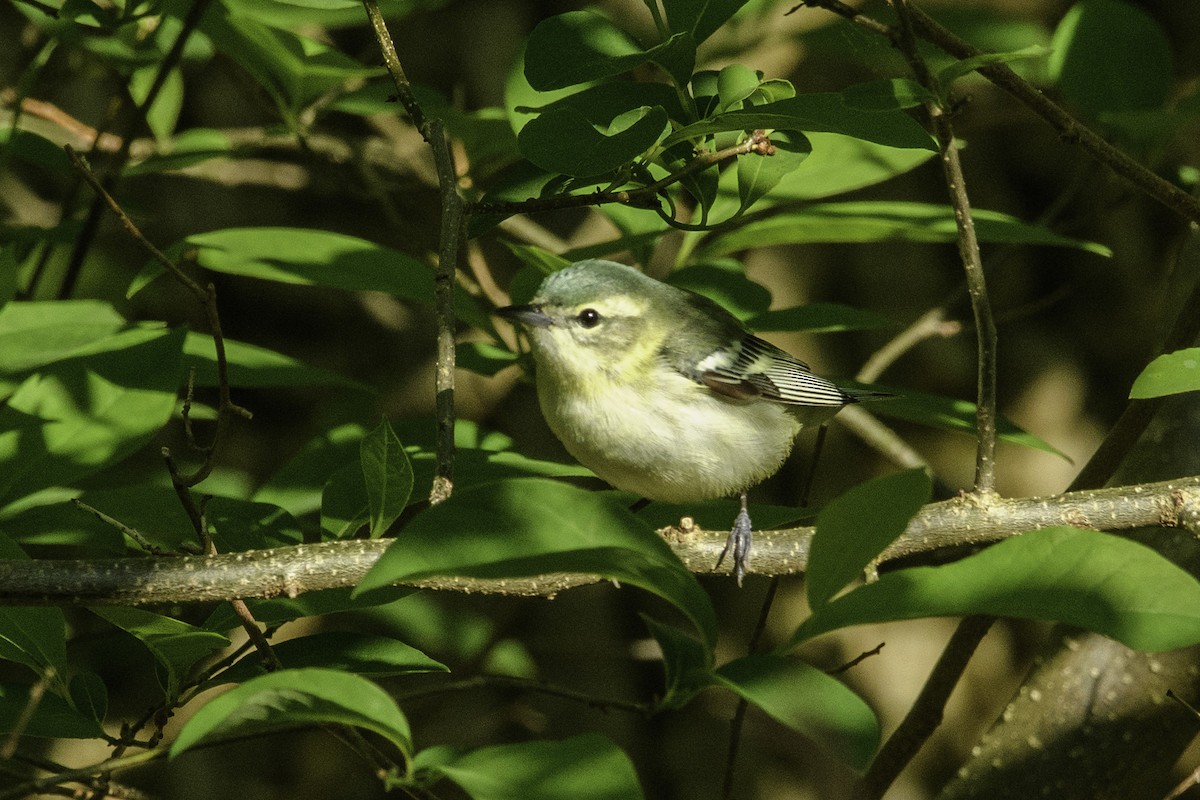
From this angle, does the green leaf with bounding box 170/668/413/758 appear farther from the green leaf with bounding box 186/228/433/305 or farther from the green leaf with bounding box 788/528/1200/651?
the green leaf with bounding box 186/228/433/305

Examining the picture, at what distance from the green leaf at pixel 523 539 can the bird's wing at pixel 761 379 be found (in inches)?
69.5

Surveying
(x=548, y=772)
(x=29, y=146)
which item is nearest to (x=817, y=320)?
(x=548, y=772)

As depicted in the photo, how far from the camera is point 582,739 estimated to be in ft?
4.29

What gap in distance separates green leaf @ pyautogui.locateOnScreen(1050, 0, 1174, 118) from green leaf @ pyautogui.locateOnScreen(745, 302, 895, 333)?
98 cm

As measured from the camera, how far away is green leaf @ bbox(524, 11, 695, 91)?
183 centimetres

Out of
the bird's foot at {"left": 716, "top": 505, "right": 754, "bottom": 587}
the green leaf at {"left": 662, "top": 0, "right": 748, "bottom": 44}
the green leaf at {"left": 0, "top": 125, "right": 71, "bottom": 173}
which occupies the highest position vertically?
the green leaf at {"left": 662, "top": 0, "right": 748, "bottom": 44}

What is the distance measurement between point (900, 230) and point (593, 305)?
0.76 metres

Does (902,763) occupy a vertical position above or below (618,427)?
below

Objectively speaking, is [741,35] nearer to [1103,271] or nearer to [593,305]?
[593,305]

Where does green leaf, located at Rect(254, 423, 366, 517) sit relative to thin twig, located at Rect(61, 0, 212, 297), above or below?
below

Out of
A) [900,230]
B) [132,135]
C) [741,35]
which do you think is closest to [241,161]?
[132,135]

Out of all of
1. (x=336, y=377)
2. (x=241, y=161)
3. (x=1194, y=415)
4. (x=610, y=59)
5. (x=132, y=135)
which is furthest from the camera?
(x=241, y=161)

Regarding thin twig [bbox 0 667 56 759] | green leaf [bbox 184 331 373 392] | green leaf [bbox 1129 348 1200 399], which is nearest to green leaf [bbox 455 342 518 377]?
green leaf [bbox 184 331 373 392]

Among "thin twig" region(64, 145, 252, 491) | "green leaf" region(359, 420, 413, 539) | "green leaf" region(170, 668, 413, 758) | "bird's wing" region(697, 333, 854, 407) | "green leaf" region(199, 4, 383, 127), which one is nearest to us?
"green leaf" region(170, 668, 413, 758)
